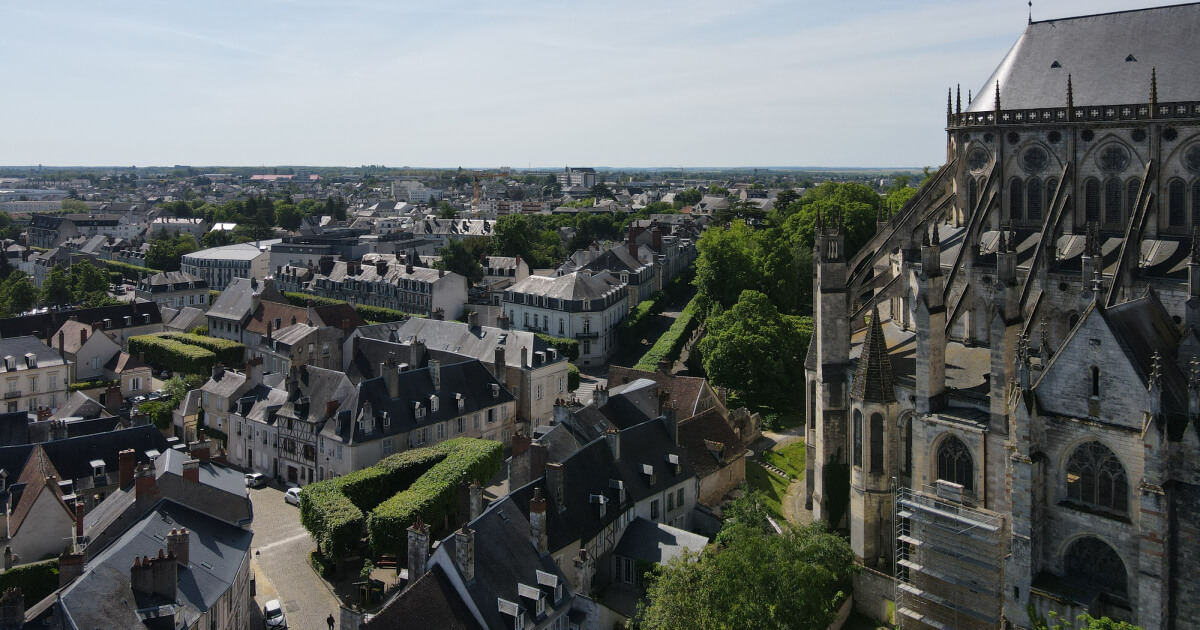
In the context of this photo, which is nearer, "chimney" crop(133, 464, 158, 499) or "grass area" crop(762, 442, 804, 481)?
"chimney" crop(133, 464, 158, 499)

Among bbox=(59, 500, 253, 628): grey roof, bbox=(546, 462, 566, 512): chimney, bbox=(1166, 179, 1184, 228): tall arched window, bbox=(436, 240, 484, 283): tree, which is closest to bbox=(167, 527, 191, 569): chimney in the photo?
bbox=(59, 500, 253, 628): grey roof

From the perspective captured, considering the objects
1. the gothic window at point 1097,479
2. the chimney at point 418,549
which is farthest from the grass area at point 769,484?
the chimney at point 418,549

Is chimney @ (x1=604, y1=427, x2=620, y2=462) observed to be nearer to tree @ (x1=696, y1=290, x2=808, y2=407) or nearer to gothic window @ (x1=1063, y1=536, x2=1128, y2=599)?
gothic window @ (x1=1063, y1=536, x2=1128, y2=599)

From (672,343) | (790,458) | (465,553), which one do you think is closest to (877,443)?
(790,458)

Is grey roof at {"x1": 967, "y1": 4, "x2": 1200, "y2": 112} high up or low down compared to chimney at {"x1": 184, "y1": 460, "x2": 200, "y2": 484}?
up

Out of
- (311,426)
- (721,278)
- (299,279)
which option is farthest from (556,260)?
(311,426)

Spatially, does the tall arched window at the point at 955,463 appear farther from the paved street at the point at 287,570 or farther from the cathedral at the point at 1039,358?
the paved street at the point at 287,570
